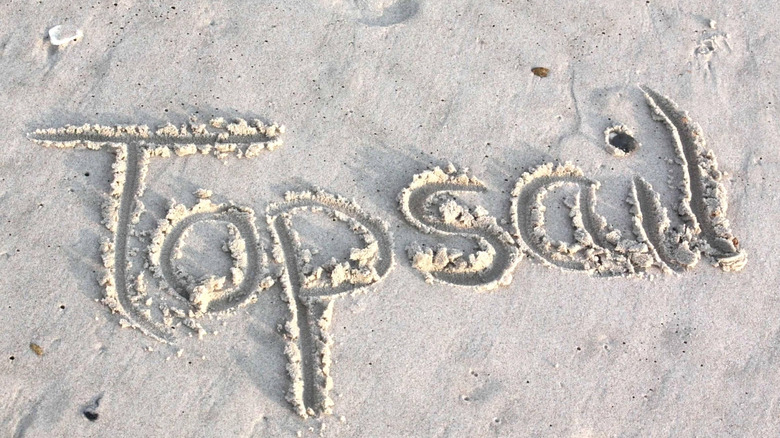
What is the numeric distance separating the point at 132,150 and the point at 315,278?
1111 millimetres

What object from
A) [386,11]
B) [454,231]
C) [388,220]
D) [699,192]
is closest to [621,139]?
[699,192]

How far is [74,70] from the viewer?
3.65m

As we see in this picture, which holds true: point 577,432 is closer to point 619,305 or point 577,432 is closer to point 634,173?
point 619,305

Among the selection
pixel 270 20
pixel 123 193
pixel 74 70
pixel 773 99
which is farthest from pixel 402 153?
pixel 773 99

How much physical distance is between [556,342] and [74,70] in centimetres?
272

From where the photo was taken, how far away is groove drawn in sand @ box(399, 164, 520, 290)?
3.25 metres

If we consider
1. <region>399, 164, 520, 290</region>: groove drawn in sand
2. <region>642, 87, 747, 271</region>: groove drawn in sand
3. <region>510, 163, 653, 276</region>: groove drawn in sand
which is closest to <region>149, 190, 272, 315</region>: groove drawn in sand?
<region>399, 164, 520, 290</region>: groove drawn in sand

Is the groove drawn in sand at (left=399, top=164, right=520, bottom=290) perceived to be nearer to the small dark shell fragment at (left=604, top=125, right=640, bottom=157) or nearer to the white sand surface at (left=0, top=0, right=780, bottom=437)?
the white sand surface at (left=0, top=0, right=780, bottom=437)

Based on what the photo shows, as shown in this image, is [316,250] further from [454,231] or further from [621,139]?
[621,139]

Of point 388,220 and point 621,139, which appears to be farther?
point 621,139

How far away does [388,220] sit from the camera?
3.39 m

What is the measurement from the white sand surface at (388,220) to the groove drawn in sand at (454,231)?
1 centimetres

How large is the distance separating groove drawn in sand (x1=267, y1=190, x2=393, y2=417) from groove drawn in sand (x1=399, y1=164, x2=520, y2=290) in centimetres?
18

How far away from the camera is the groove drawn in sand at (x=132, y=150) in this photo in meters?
3.08
